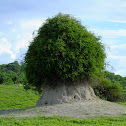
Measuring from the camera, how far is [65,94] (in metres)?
12.2

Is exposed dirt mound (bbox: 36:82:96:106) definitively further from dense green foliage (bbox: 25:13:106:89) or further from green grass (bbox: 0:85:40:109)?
green grass (bbox: 0:85:40:109)

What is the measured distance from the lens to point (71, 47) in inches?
470

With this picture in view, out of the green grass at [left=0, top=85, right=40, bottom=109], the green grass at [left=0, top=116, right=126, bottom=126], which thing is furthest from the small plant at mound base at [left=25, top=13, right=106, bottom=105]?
the green grass at [left=0, top=85, right=40, bottom=109]

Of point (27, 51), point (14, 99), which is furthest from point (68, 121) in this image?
point (14, 99)

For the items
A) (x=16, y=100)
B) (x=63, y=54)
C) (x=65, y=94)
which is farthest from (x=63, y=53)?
(x=16, y=100)

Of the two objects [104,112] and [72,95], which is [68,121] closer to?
[104,112]

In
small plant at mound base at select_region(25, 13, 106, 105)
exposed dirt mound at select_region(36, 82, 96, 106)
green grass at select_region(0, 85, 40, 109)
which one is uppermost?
small plant at mound base at select_region(25, 13, 106, 105)

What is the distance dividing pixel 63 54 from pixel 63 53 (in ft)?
0.16

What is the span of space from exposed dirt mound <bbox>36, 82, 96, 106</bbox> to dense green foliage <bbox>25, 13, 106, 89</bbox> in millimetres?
508

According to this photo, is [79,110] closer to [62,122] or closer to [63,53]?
[62,122]

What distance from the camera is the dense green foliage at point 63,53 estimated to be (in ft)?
38.3

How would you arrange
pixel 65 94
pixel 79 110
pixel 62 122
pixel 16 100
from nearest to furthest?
1. pixel 62 122
2. pixel 79 110
3. pixel 65 94
4. pixel 16 100

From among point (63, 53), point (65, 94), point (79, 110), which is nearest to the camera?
point (79, 110)

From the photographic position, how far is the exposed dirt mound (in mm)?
12078
